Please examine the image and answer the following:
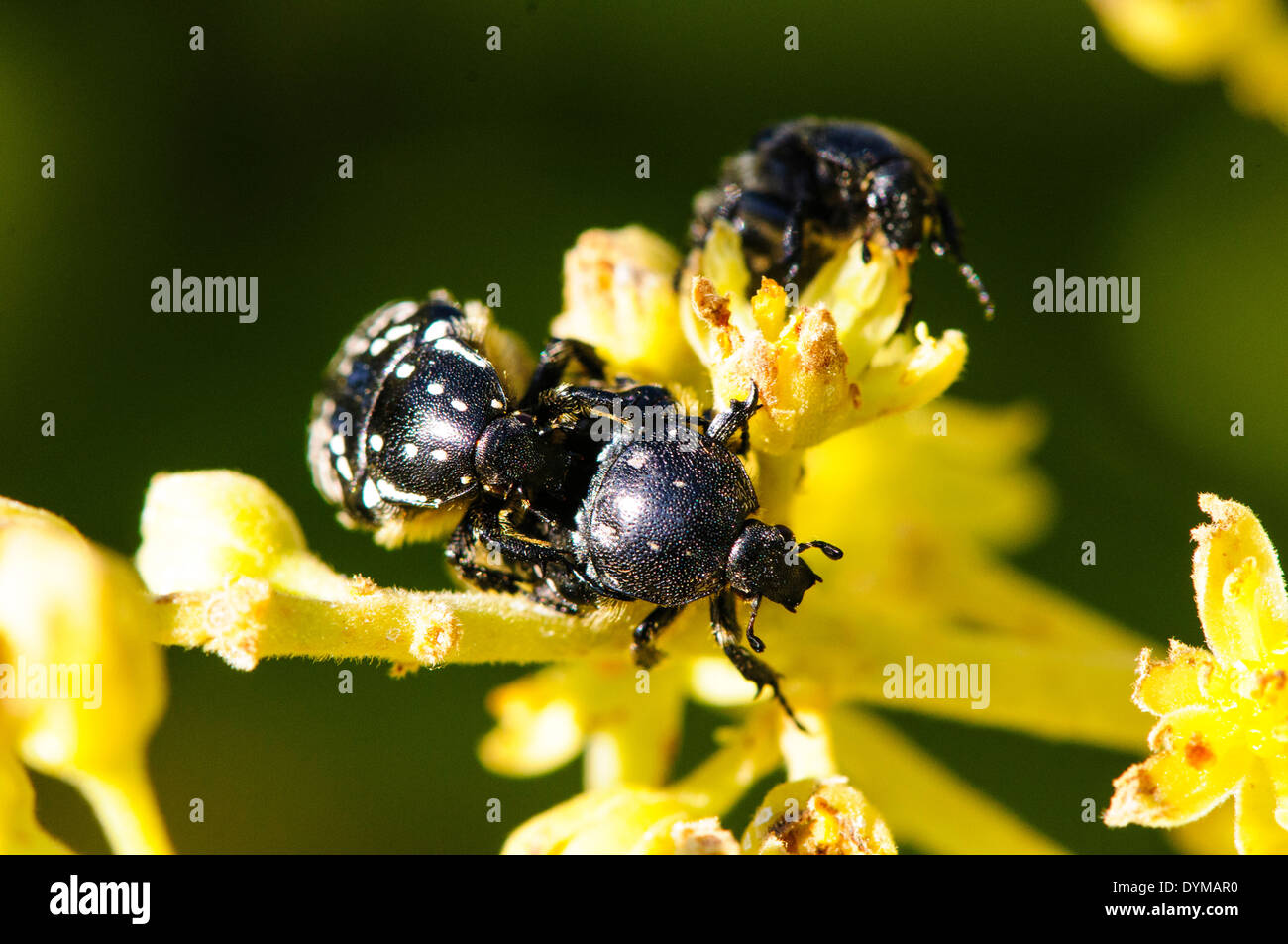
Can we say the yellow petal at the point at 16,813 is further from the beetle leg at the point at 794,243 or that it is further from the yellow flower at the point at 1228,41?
the yellow flower at the point at 1228,41

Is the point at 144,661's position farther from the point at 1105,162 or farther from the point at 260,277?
the point at 1105,162

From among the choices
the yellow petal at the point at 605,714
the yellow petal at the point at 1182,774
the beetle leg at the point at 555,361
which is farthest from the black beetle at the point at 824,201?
the yellow petal at the point at 1182,774

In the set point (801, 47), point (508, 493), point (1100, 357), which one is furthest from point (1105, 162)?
point (508, 493)

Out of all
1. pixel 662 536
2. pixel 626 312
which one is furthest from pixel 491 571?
pixel 626 312

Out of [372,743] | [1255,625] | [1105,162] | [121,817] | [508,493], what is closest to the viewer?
[121,817]

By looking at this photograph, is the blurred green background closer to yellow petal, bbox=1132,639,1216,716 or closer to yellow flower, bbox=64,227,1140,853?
yellow flower, bbox=64,227,1140,853

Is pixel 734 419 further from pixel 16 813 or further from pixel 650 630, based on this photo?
pixel 16 813
